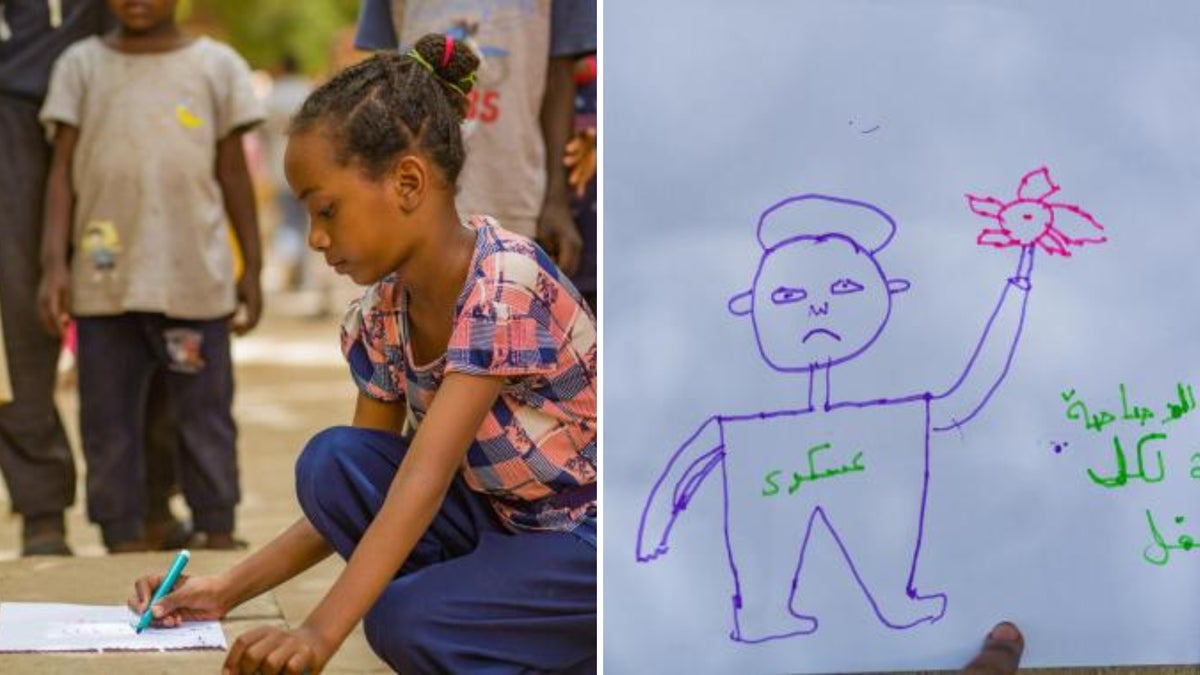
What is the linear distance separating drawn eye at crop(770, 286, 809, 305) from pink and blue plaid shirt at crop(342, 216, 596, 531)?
1.13ft

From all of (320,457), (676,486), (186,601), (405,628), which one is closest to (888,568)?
(676,486)

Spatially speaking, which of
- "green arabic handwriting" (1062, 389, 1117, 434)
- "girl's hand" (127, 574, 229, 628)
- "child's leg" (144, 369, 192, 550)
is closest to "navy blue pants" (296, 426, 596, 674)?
"girl's hand" (127, 574, 229, 628)

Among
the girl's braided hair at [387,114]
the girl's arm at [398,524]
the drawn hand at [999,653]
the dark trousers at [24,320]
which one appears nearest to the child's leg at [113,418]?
the dark trousers at [24,320]

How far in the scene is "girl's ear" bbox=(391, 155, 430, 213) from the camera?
11.0 feet

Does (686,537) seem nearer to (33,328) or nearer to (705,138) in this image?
(705,138)

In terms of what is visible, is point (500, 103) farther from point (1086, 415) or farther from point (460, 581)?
point (1086, 415)

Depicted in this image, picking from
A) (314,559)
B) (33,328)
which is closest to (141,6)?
(33,328)

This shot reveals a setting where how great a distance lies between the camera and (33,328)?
5527mm

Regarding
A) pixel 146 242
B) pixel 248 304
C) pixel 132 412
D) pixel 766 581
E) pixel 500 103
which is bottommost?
pixel 766 581

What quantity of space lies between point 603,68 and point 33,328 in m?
2.63

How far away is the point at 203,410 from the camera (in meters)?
5.50

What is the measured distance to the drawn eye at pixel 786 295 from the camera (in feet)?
10.9

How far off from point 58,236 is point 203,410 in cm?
52

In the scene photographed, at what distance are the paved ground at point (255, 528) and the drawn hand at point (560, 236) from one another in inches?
32.7
